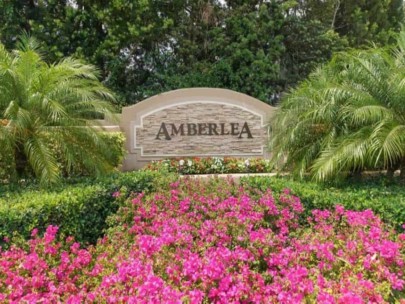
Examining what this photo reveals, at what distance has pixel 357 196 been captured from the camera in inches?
207

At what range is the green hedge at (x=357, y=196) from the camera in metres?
4.86

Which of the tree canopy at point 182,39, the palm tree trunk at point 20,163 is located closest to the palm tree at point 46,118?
the palm tree trunk at point 20,163

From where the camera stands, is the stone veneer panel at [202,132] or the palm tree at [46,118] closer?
the palm tree at [46,118]

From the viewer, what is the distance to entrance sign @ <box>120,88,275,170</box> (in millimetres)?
10820

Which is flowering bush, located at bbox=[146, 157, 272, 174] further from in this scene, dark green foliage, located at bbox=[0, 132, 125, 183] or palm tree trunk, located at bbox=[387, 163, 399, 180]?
palm tree trunk, located at bbox=[387, 163, 399, 180]

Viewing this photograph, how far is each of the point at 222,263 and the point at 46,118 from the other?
169 inches

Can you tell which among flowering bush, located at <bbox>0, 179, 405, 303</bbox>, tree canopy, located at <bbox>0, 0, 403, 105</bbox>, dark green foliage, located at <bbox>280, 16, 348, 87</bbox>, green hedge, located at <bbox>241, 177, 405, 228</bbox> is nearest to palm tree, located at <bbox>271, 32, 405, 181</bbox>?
green hedge, located at <bbox>241, 177, 405, 228</bbox>

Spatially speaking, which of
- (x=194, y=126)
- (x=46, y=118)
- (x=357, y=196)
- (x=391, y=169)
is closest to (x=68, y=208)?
(x=46, y=118)

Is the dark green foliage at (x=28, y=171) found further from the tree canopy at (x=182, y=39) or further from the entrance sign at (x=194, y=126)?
the tree canopy at (x=182, y=39)

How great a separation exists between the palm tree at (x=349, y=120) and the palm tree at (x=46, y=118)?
324cm

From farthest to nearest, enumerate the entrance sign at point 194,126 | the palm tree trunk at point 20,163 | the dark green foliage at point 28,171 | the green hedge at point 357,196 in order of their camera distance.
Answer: the entrance sign at point 194,126 → the palm tree trunk at point 20,163 → the dark green foliage at point 28,171 → the green hedge at point 357,196

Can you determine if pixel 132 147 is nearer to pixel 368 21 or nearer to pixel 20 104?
pixel 20 104

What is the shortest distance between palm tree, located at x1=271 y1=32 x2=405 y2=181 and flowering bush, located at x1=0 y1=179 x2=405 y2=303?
44.9 inches

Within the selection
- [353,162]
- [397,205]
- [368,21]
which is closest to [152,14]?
[368,21]
